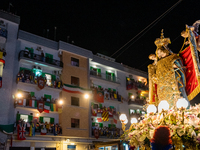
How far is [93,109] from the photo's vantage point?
93.2 feet

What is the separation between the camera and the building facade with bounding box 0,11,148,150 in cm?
2212

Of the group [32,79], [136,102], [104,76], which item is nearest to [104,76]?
[104,76]

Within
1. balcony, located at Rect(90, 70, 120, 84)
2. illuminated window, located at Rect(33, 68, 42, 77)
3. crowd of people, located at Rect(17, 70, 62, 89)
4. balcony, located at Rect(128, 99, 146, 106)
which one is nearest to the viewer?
crowd of people, located at Rect(17, 70, 62, 89)

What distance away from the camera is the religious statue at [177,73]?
727cm

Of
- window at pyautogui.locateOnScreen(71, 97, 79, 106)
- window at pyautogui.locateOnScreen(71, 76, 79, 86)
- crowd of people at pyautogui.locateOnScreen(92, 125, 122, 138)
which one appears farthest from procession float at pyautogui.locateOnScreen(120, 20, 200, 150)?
window at pyautogui.locateOnScreen(71, 76, 79, 86)

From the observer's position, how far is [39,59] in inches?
1008

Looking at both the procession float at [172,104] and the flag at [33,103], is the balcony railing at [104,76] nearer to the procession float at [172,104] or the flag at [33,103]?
the flag at [33,103]

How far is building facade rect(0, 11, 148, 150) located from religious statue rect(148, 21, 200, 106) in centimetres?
1232

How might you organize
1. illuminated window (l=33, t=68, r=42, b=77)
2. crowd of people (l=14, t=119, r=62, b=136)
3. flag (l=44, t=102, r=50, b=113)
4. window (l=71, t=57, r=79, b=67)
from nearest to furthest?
crowd of people (l=14, t=119, r=62, b=136)
flag (l=44, t=102, r=50, b=113)
illuminated window (l=33, t=68, r=42, b=77)
window (l=71, t=57, r=79, b=67)

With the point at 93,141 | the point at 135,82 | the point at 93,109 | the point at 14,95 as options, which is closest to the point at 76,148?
the point at 93,141

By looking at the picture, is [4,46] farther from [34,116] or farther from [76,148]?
[76,148]

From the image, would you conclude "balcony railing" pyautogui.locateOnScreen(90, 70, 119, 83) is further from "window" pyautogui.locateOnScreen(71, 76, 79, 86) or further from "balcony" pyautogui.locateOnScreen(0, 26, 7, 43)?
"balcony" pyautogui.locateOnScreen(0, 26, 7, 43)

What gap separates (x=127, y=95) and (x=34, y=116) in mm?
15458

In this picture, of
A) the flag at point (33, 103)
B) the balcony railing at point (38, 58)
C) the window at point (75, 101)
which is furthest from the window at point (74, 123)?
the balcony railing at point (38, 58)
